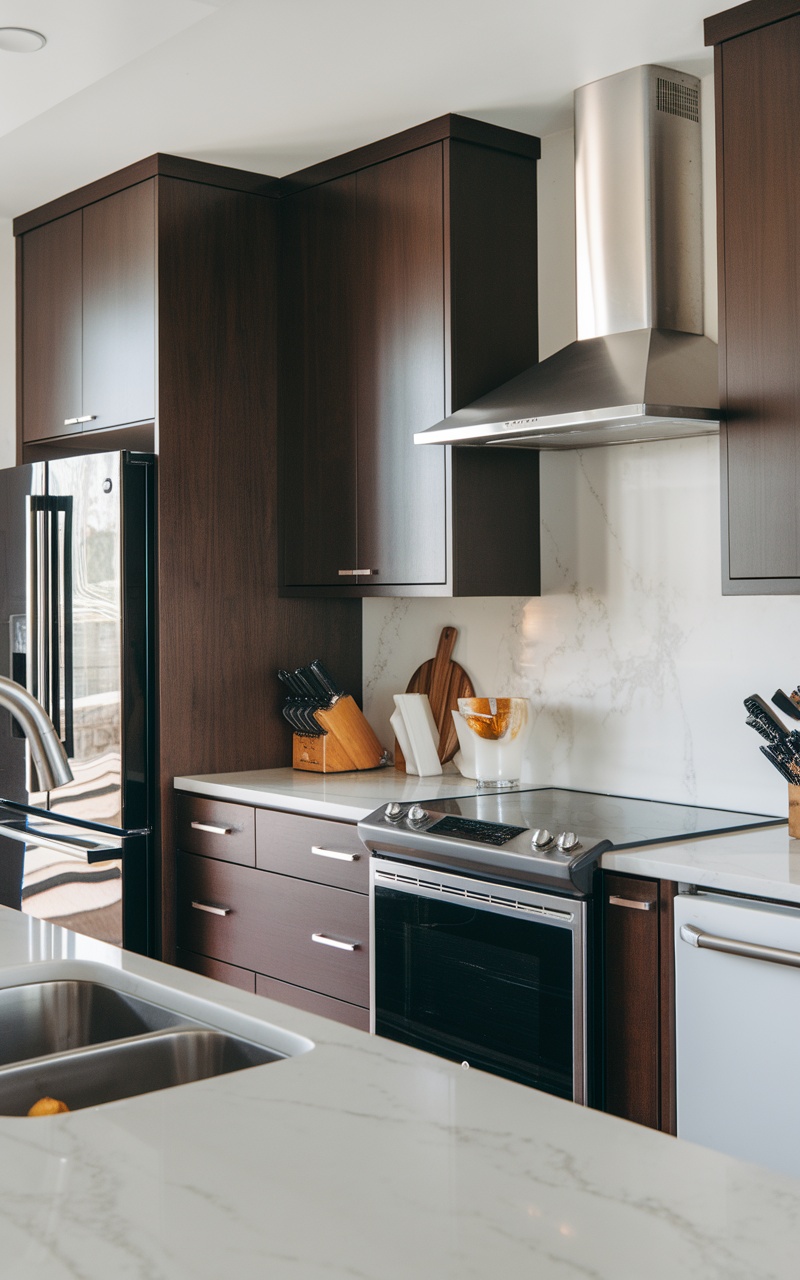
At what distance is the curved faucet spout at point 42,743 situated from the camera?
1230mm

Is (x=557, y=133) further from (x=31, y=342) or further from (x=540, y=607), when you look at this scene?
(x=31, y=342)

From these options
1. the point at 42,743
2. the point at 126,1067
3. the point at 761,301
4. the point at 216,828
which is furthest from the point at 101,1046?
the point at 216,828

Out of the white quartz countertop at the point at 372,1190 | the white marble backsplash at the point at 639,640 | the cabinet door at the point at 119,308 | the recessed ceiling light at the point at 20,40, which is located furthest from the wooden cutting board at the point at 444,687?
the white quartz countertop at the point at 372,1190

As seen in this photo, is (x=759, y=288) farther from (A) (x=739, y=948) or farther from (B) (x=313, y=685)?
(B) (x=313, y=685)

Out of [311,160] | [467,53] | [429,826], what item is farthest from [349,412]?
[429,826]

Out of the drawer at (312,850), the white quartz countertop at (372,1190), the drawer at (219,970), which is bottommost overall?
the drawer at (219,970)

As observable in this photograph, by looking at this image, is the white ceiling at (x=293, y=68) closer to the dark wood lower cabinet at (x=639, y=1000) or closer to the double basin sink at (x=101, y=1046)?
the double basin sink at (x=101, y=1046)

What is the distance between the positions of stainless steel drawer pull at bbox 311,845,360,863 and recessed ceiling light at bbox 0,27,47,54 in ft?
5.94

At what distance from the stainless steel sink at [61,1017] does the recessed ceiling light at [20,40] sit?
144 cm

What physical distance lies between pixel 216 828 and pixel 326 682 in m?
0.55

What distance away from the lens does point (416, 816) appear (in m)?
2.83

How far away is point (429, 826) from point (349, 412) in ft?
4.30

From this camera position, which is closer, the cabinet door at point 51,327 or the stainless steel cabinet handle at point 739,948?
the stainless steel cabinet handle at point 739,948

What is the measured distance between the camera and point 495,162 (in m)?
3.32
